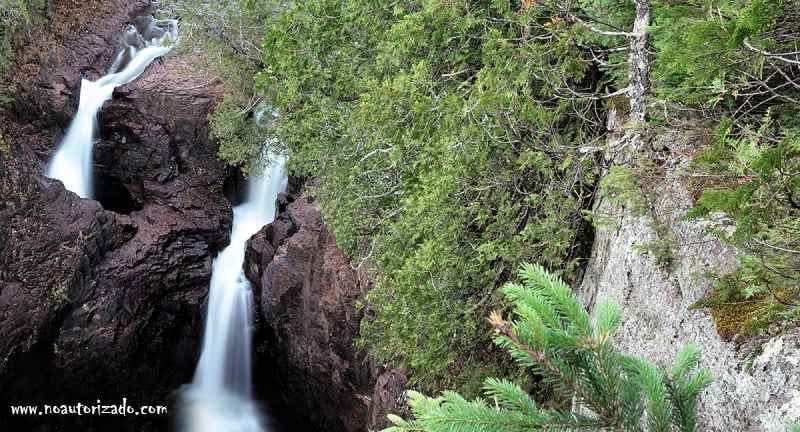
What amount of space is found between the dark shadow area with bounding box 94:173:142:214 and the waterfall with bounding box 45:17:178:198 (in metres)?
0.21

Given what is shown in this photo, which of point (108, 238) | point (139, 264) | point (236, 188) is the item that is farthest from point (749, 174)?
point (236, 188)

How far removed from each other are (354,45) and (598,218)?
485 centimetres

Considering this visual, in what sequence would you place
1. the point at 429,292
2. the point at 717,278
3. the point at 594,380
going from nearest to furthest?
the point at 594,380
the point at 717,278
the point at 429,292

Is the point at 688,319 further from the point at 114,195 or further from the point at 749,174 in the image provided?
the point at 114,195

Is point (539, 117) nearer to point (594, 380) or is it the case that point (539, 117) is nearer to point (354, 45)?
point (594, 380)

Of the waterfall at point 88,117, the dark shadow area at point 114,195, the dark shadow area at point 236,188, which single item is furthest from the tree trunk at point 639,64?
the dark shadow area at point 114,195

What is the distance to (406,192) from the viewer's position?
6.13 meters

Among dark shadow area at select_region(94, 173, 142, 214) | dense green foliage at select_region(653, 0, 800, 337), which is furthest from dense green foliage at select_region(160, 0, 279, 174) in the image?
dense green foliage at select_region(653, 0, 800, 337)

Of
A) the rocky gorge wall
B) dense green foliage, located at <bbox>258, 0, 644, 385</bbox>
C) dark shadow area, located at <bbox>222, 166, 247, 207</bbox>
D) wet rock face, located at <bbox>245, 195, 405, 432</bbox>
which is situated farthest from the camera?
dark shadow area, located at <bbox>222, 166, 247, 207</bbox>

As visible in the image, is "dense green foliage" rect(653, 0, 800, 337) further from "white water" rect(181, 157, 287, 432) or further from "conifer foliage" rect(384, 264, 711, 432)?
"white water" rect(181, 157, 287, 432)

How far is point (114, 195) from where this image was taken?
13.7 m

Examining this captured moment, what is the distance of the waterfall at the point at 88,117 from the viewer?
12938 mm

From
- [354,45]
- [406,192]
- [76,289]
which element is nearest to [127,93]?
[76,289]

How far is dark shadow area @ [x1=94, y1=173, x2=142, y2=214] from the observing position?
44.3 ft
